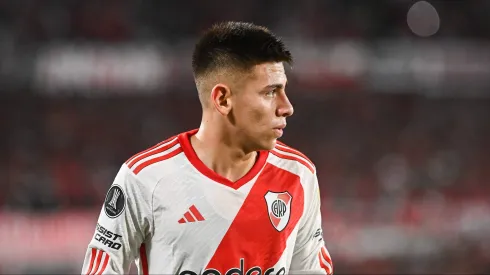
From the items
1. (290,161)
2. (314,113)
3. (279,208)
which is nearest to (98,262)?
(279,208)

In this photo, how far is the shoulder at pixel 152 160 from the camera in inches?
94.5

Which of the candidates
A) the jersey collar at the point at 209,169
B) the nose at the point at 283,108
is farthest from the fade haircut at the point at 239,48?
the jersey collar at the point at 209,169

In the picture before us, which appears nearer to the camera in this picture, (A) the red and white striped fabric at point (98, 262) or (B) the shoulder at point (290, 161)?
(A) the red and white striped fabric at point (98, 262)

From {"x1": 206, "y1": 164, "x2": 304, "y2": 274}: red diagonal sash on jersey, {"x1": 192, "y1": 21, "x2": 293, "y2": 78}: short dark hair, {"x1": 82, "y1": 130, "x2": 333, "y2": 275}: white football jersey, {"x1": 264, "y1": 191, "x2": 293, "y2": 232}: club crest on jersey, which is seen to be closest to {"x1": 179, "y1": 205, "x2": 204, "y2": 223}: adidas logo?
{"x1": 82, "y1": 130, "x2": 333, "y2": 275}: white football jersey

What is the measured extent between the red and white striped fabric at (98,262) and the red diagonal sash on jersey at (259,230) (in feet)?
1.04

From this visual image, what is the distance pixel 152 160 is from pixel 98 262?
36 cm

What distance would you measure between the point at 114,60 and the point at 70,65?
58 cm

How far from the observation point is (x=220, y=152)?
252cm

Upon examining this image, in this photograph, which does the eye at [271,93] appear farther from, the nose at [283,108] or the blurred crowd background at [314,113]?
the blurred crowd background at [314,113]

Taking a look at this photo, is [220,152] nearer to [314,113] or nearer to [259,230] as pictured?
[259,230]

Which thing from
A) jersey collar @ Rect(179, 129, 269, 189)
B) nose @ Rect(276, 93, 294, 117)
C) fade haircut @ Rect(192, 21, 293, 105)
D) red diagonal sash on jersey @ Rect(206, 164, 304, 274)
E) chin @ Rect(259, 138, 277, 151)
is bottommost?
red diagonal sash on jersey @ Rect(206, 164, 304, 274)

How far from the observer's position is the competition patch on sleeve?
7.73ft

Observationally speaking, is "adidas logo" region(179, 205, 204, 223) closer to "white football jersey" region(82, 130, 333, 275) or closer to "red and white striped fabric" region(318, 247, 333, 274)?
"white football jersey" region(82, 130, 333, 275)

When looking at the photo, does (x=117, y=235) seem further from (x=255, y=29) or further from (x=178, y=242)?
(x=255, y=29)
